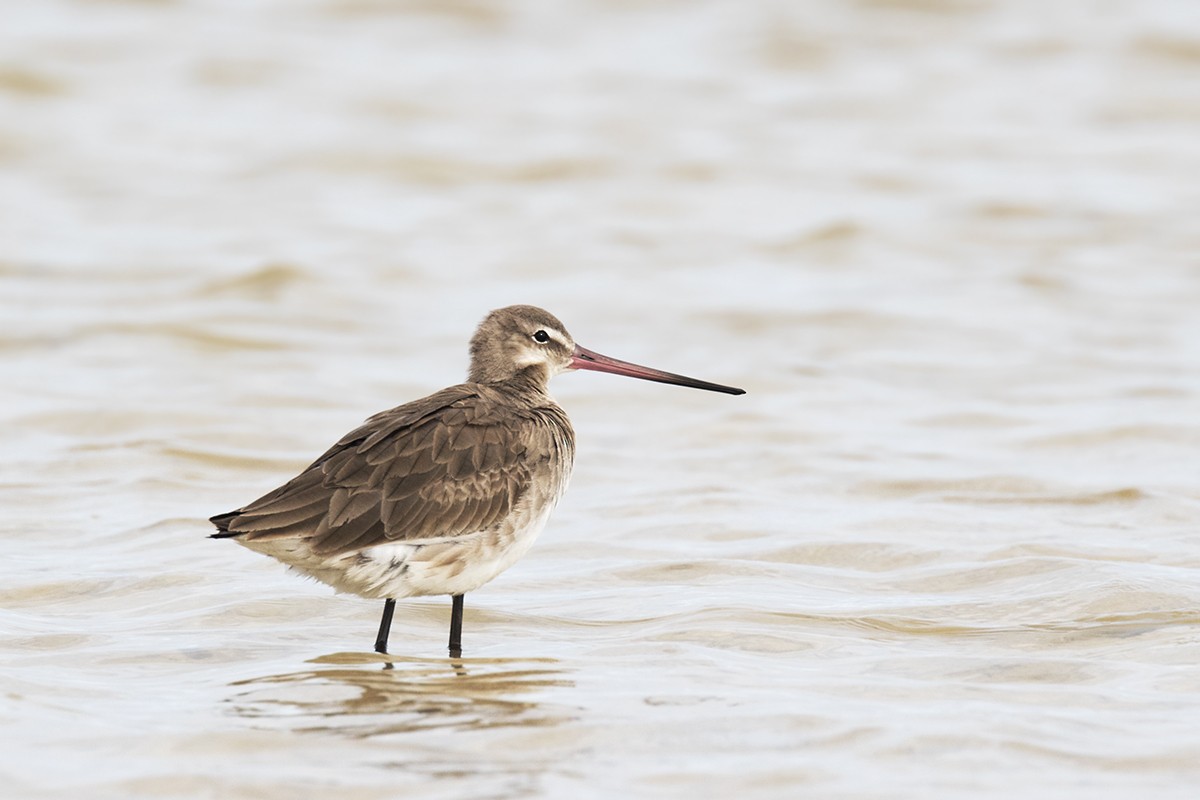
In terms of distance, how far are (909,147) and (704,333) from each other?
5.92 metres

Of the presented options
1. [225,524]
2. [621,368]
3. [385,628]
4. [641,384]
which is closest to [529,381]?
[621,368]

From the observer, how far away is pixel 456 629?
6.90 m

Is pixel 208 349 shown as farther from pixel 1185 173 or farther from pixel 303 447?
→ pixel 1185 173

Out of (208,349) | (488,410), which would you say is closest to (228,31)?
(208,349)

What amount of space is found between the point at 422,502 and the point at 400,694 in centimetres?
74

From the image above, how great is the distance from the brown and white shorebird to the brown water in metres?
0.37

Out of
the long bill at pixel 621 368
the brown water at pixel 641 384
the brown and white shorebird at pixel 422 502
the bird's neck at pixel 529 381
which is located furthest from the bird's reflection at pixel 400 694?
the long bill at pixel 621 368

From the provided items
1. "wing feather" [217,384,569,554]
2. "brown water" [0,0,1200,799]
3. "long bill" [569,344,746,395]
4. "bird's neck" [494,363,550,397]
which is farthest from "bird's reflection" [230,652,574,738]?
"long bill" [569,344,746,395]

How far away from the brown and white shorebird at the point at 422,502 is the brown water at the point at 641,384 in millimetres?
370

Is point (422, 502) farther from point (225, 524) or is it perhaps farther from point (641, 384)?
point (641, 384)

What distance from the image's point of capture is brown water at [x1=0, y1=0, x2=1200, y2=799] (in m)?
5.85

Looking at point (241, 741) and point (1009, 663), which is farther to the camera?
point (1009, 663)

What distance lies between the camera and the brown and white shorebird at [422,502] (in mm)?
6383

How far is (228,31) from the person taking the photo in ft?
70.2
